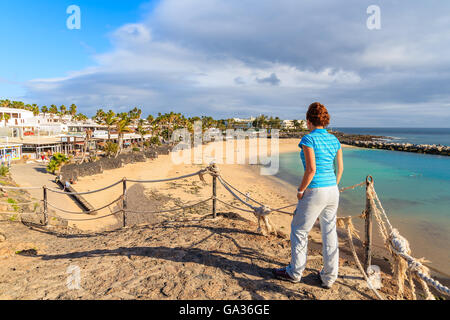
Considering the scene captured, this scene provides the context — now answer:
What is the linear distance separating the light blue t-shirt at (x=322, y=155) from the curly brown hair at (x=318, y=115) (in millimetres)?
93

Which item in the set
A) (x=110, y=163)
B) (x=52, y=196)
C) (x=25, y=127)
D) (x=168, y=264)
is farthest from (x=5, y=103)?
(x=168, y=264)

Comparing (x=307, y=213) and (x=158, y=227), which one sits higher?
(x=307, y=213)

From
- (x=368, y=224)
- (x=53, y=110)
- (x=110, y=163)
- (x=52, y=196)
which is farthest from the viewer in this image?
(x=53, y=110)

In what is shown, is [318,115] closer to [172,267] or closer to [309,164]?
[309,164]

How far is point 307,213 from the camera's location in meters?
2.64

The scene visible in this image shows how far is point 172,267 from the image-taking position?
3434mm

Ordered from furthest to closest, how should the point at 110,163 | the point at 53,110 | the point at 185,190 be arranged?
the point at 53,110 → the point at 110,163 → the point at 185,190

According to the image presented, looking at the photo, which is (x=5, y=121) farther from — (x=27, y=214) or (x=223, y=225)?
(x=223, y=225)

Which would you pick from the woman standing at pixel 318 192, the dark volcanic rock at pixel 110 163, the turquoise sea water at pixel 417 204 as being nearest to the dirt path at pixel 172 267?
the woman standing at pixel 318 192

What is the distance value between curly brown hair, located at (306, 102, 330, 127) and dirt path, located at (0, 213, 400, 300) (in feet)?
6.51

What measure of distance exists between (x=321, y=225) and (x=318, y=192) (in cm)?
48

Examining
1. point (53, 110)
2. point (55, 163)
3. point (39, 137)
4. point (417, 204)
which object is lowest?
point (417, 204)
